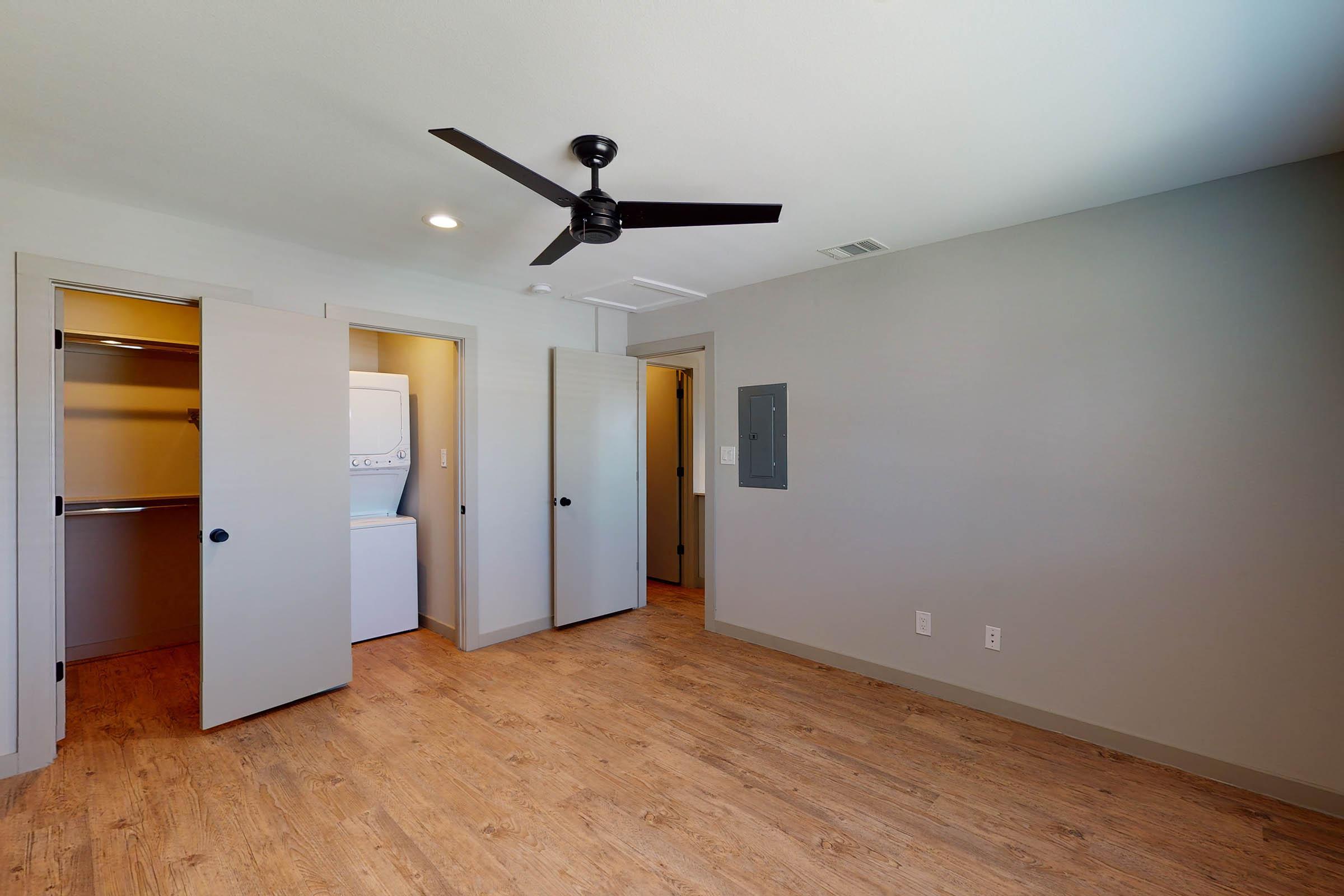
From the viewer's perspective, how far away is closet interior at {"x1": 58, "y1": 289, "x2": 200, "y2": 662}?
3.59 meters

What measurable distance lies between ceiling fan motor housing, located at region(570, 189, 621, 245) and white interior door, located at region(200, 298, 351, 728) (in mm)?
1921

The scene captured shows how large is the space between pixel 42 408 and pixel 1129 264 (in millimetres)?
4717

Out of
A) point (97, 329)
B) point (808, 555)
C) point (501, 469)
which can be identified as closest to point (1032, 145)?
point (808, 555)

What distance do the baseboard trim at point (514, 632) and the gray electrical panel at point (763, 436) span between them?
1782 mm

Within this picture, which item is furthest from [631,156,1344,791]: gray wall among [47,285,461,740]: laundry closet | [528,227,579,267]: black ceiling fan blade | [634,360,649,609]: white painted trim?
[47,285,461,740]: laundry closet

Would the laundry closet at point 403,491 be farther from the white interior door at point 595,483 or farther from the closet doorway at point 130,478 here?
the closet doorway at point 130,478

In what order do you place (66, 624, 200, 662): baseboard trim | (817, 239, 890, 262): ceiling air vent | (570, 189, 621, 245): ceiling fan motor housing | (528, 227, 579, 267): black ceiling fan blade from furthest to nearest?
(66, 624, 200, 662): baseboard trim → (817, 239, 890, 262): ceiling air vent → (528, 227, 579, 267): black ceiling fan blade → (570, 189, 621, 245): ceiling fan motor housing

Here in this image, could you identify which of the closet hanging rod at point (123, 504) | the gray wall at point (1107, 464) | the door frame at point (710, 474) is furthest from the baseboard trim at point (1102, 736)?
the closet hanging rod at point (123, 504)

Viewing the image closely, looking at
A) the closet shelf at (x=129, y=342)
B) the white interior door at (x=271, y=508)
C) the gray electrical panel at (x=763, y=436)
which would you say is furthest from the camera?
the gray electrical panel at (x=763, y=436)

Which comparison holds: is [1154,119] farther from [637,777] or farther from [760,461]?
[637,777]

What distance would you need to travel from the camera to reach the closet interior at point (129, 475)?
359cm

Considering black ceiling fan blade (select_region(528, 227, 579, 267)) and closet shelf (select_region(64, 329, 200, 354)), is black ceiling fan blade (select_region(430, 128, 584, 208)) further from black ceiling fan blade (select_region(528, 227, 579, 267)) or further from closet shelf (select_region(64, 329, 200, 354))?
closet shelf (select_region(64, 329, 200, 354))

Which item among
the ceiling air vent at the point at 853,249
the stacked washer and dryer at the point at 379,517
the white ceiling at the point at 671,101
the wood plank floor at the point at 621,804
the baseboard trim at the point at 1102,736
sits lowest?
the wood plank floor at the point at 621,804

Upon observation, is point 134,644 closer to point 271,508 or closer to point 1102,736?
point 271,508
